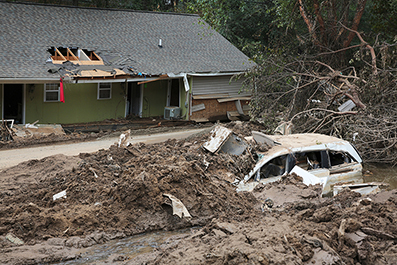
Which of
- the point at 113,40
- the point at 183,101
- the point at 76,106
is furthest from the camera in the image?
the point at 183,101

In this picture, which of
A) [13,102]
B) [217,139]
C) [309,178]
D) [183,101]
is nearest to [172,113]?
[183,101]

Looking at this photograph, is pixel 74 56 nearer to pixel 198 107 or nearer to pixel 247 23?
pixel 198 107

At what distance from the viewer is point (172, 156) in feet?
33.2

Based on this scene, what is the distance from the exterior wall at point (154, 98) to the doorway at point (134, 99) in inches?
10.8

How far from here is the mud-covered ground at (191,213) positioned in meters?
6.26

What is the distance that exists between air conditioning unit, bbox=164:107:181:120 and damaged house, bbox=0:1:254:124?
0.16ft

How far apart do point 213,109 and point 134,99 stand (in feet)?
13.0

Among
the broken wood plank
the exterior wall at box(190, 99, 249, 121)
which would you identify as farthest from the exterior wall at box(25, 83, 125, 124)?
the exterior wall at box(190, 99, 249, 121)

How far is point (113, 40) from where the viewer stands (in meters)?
19.1

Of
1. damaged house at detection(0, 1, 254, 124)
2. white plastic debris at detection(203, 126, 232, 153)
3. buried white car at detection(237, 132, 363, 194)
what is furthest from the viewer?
damaged house at detection(0, 1, 254, 124)

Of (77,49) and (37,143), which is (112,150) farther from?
(77,49)

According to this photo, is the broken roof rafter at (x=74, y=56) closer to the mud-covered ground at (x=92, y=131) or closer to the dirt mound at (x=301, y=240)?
the mud-covered ground at (x=92, y=131)

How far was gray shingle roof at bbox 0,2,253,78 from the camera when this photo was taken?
16328 millimetres

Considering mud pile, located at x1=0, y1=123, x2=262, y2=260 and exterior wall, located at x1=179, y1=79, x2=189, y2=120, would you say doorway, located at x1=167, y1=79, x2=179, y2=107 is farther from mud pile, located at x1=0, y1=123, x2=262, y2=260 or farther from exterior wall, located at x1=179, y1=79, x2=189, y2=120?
mud pile, located at x1=0, y1=123, x2=262, y2=260
